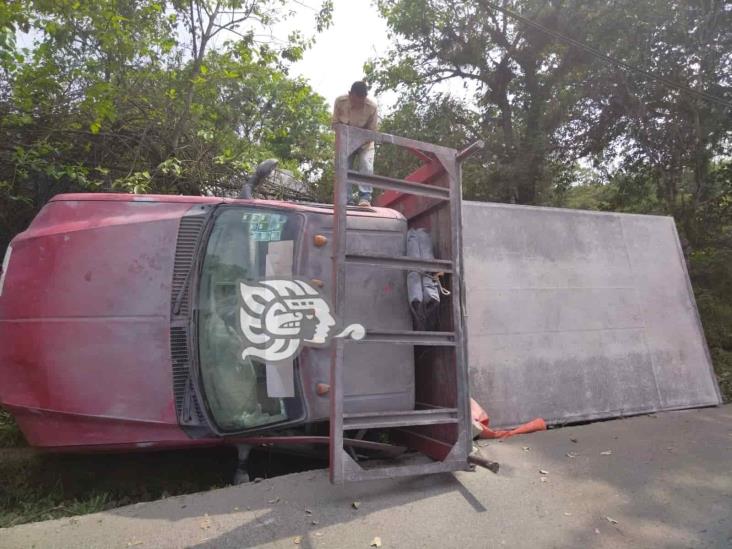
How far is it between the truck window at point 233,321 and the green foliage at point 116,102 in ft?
8.67

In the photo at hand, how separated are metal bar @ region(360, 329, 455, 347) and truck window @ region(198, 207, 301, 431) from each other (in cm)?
66

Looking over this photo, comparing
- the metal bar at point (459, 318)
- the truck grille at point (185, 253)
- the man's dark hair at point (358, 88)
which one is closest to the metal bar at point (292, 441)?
the metal bar at point (459, 318)

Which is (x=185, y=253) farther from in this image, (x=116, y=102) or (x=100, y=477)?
(x=116, y=102)

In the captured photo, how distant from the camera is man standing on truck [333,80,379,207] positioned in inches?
160

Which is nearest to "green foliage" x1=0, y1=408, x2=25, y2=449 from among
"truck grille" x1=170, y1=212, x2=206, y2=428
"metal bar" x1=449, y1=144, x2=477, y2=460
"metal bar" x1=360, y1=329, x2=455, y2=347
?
"truck grille" x1=170, y1=212, x2=206, y2=428

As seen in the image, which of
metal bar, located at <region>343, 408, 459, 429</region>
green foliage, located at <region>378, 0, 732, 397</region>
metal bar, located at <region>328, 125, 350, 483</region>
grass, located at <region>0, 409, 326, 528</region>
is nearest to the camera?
metal bar, located at <region>328, 125, 350, 483</region>

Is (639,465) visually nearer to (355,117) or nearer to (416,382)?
(416,382)

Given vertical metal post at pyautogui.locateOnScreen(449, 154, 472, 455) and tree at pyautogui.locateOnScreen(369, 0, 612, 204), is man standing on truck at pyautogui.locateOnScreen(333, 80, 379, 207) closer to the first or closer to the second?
vertical metal post at pyautogui.locateOnScreen(449, 154, 472, 455)

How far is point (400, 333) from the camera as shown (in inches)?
112

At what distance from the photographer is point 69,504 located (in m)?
3.13

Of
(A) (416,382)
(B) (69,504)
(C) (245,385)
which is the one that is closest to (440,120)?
→ (A) (416,382)

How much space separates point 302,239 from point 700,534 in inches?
107

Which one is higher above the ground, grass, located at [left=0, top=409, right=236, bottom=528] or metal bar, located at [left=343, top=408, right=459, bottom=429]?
metal bar, located at [left=343, top=408, right=459, bottom=429]

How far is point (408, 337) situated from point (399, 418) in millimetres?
476
